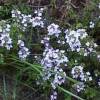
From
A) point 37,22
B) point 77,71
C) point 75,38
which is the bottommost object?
point 77,71

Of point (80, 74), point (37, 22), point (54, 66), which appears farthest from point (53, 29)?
point (80, 74)

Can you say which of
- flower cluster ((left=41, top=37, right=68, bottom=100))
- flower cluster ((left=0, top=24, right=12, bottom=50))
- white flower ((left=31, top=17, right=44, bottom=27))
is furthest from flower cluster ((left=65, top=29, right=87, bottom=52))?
flower cluster ((left=0, top=24, right=12, bottom=50))

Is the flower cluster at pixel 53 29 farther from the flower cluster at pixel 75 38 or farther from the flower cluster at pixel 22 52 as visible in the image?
the flower cluster at pixel 22 52

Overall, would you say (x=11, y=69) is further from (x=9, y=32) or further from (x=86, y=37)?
(x=86, y=37)

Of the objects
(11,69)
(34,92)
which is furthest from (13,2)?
(34,92)

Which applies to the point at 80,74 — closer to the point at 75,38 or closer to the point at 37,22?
the point at 75,38

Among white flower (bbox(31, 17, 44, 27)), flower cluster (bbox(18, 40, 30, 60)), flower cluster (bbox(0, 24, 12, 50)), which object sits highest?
white flower (bbox(31, 17, 44, 27))

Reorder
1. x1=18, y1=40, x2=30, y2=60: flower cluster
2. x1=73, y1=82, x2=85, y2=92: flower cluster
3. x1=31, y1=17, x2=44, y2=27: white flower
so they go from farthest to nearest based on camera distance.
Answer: x1=31, y1=17, x2=44, y2=27: white flower < x1=18, y1=40, x2=30, y2=60: flower cluster < x1=73, y1=82, x2=85, y2=92: flower cluster

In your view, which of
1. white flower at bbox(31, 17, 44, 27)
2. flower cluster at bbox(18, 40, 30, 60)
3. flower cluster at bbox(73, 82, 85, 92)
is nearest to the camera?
flower cluster at bbox(73, 82, 85, 92)

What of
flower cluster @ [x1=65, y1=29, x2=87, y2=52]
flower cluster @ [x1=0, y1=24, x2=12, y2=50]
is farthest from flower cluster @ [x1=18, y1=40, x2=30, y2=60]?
flower cluster @ [x1=65, y1=29, x2=87, y2=52]

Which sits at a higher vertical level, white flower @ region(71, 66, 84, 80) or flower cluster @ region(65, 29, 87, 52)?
flower cluster @ region(65, 29, 87, 52)

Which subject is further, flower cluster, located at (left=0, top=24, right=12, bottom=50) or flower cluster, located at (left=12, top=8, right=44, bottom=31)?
flower cluster, located at (left=12, top=8, right=44, bottom=31)

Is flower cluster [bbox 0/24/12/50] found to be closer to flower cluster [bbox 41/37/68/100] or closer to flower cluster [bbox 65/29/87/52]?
flower cluster [bbox 41/37/68/100]
